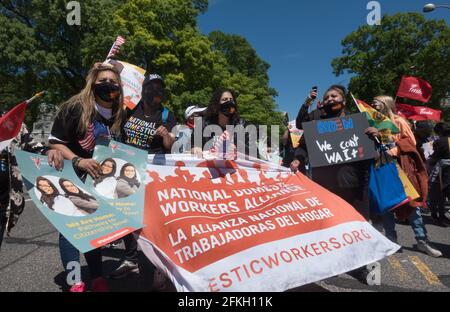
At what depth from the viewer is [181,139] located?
6.33m

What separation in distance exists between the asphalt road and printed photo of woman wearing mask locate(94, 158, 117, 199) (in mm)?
969

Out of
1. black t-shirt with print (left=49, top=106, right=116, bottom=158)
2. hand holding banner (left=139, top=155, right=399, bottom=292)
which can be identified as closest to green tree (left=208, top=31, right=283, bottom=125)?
hand holding banner (left=139, top=155, right=399, bottom=292)

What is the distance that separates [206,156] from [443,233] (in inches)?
167

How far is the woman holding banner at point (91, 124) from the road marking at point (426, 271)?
2740 mm

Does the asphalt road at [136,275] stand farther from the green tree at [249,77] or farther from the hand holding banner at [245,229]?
the green tree at [249,77]

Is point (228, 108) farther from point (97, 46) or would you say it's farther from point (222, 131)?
point (97, 46)

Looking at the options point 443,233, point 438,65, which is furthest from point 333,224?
point 438,65

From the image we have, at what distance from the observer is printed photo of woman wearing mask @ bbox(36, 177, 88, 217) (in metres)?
2.42

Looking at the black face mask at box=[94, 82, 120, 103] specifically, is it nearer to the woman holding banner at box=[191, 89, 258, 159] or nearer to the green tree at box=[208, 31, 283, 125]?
the woman holding banner at box=[191, 89, 258, 159]

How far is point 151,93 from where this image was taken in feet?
11.2

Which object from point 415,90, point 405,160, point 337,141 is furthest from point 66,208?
point 415,90

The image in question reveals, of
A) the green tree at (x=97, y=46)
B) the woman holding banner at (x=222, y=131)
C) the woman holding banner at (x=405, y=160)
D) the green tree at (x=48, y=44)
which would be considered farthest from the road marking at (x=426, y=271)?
the green tree at (x=48, y=44)

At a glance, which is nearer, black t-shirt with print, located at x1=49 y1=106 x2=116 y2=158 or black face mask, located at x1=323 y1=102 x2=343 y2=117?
black t-shirt with print, located at x1=49 y1=106 x2=116 y2=158

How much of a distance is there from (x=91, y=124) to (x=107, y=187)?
0.52 metres
